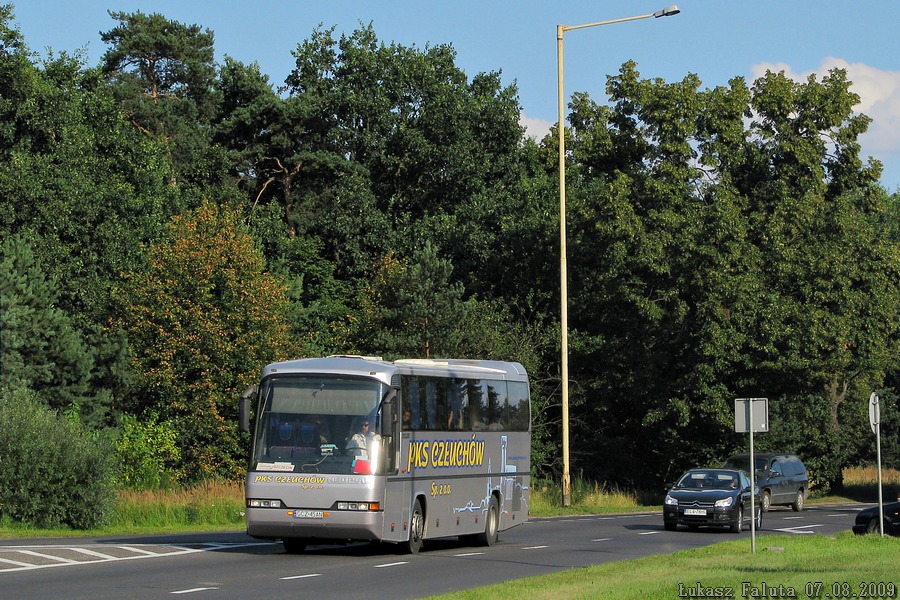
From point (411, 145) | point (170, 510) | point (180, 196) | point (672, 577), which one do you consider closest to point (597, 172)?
point (411, 145)

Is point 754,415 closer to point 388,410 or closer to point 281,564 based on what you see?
point 388,410

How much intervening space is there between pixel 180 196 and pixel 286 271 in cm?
596

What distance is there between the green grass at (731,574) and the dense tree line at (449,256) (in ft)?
85.4

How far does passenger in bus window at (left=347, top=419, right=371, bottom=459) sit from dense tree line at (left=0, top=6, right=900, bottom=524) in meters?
23.3

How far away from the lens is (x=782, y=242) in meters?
50.8

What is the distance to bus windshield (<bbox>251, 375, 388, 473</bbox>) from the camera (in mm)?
21266

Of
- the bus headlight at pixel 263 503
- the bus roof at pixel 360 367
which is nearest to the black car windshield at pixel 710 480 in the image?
the bus roof at pixel 360 367

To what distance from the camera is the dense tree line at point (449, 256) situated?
46.8 meters

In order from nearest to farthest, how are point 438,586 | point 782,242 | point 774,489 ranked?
1. point 438,586
2. point 774,489
3. point 782,242

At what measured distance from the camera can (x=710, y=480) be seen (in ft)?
105

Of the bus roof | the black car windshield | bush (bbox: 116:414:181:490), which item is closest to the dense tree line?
bush (bbox: 116:414:181:490)

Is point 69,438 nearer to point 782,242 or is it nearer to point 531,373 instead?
point 531,373

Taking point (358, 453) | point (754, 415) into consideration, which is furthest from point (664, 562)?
point (358, 453)

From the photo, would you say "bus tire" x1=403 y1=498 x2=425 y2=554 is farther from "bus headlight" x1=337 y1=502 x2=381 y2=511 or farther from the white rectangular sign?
the white rectangular sign
